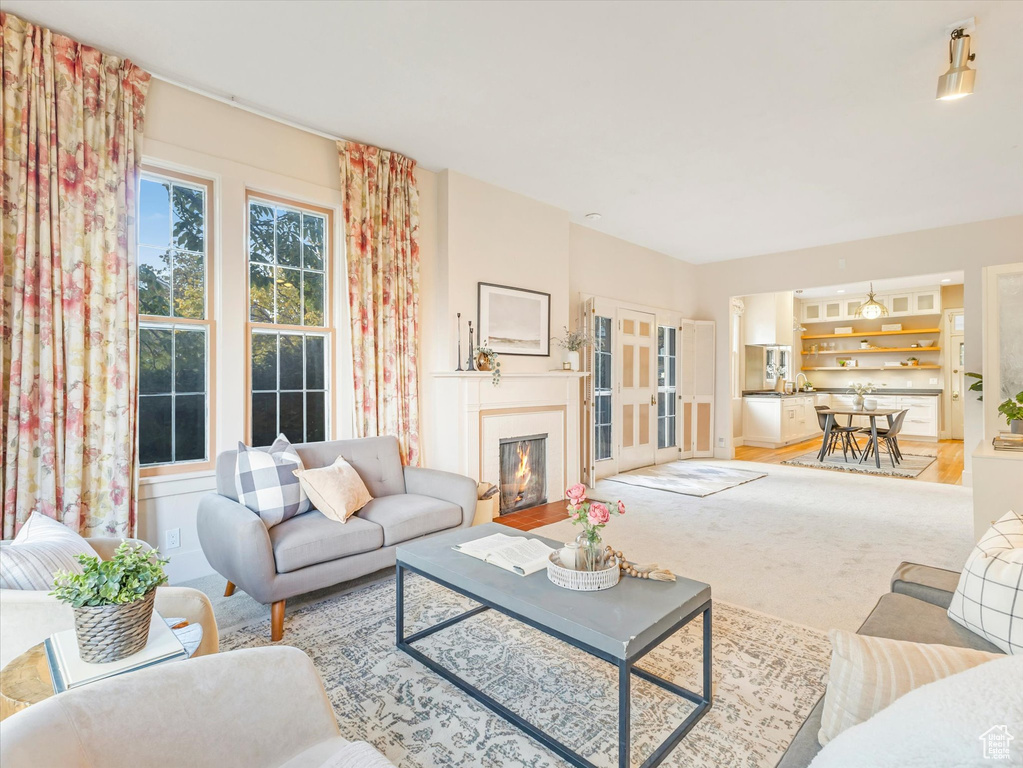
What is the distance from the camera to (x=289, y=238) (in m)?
3.76

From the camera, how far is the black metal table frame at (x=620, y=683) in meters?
1.53

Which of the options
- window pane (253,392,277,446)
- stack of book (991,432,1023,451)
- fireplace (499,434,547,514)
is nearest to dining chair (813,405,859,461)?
stack of book (991,432,1023,451)

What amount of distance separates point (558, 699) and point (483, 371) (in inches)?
113

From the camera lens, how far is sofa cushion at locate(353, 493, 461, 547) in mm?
2936

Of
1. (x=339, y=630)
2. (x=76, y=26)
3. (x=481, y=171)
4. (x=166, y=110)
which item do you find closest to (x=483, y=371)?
(x=481, y=171)

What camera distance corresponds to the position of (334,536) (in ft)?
8.79

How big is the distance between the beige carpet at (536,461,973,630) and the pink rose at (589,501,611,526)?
4.87ft

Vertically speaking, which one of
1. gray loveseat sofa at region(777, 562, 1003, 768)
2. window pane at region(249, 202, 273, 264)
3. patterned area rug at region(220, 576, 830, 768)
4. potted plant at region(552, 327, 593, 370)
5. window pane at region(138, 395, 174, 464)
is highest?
window pane at region(249, 202, 273, 264)

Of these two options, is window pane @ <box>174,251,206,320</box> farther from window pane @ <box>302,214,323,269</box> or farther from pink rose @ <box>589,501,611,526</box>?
pink rose @ <box>589,501,611,526</box>

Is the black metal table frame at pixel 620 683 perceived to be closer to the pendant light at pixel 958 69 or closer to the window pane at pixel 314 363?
the window pane at pixel 314 363

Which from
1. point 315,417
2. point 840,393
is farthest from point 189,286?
point 840,393

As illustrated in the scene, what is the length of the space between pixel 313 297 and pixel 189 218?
0.90 metres

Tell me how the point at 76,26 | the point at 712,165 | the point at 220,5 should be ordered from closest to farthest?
1. the point at 220,5
2. the point at 76,26
3. the point at 712,165

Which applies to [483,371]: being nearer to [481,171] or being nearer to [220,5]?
[481,171]
